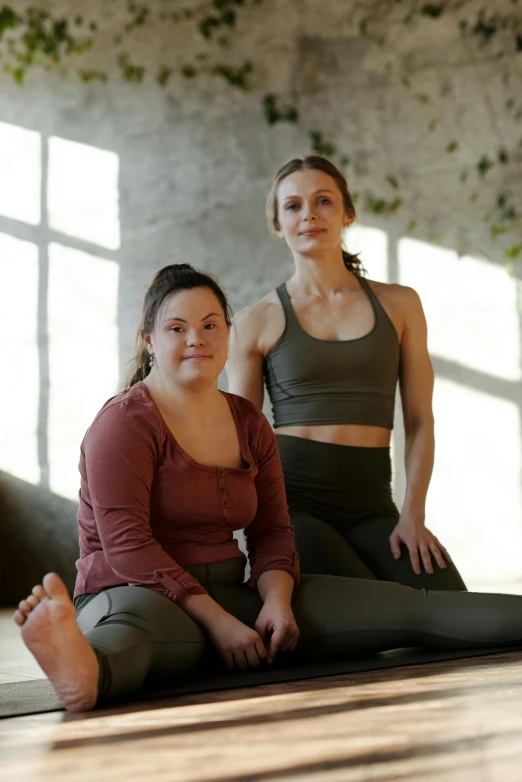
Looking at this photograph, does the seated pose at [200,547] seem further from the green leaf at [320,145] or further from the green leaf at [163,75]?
the green leaf at [163,75]

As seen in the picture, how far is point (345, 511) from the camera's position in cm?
240

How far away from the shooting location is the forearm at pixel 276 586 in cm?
187

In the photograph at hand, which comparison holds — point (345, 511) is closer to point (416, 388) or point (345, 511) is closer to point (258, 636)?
point (416, 388)

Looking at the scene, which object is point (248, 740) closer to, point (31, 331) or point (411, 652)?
point (411, 652)

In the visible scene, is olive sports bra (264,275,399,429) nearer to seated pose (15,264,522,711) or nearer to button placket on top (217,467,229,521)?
seated pose (15,264,522,711)

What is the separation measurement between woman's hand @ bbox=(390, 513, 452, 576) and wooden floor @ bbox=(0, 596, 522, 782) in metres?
0.56

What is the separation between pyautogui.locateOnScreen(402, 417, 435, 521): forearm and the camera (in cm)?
246

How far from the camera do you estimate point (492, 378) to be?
170 inches

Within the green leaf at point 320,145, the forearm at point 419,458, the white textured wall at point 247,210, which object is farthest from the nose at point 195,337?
the green leaf at point 320,145

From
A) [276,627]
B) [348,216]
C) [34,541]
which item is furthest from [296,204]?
[34,541]

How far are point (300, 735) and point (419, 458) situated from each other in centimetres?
134

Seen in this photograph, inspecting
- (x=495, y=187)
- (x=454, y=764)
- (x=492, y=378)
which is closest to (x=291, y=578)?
(x=454, y=764)

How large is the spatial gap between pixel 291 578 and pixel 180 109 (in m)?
3.30

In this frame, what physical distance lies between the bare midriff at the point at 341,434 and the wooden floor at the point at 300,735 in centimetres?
80
